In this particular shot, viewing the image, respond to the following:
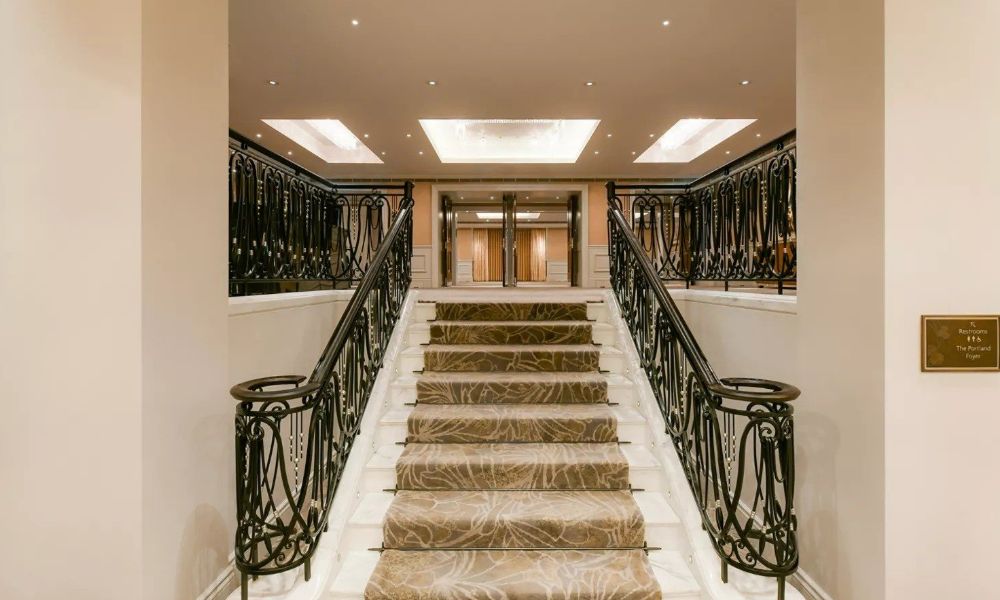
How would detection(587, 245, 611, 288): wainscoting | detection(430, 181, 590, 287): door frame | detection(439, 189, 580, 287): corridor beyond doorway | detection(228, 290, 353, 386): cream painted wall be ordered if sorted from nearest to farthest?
detection(228, 290, 353, 386): cream painted wall < detection(430, 181, 590, 287): door frame < detection(587, 245, 611, 288): wainscoting < detection(439, 189, 580, 287): corridor beyond doorway

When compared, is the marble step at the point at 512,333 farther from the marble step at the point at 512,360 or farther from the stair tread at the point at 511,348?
the marble step at the point at 512,360

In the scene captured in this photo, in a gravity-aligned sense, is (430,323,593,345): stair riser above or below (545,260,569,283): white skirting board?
below

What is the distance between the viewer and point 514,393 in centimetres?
357

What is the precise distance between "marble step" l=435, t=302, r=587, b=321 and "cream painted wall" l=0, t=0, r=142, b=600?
2.90m

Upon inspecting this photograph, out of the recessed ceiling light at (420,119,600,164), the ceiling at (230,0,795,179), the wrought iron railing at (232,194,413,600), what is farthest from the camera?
the recessed ceiling light at (420,119,600,164)

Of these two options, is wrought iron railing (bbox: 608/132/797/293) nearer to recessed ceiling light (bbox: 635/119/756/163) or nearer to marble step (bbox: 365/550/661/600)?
marble step (bbox: 365/550/661/600)

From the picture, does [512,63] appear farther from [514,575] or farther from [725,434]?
[514,575]

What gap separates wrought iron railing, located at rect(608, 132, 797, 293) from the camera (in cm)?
324

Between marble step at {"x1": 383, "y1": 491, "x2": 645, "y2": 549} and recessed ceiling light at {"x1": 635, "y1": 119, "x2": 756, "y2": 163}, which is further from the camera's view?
recessed ceiling light at {"x1": 635, "y1": 119, "x2": 756, "y2": 163}
